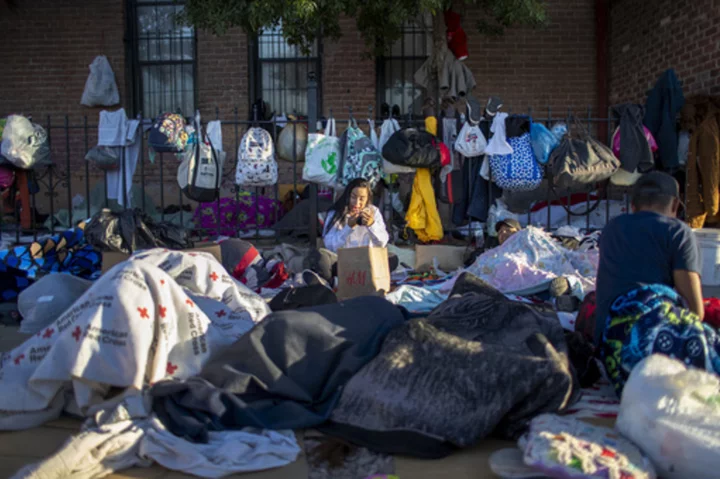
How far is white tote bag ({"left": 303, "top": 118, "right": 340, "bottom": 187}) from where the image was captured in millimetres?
7125

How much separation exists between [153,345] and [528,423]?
1.80 meters

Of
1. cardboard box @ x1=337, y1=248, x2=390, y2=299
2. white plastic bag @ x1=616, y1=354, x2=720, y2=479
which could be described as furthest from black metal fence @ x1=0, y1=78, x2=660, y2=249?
white plastic bag @ x1=616, y1=354, x2=720, y2=479

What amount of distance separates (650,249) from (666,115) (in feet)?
16.2

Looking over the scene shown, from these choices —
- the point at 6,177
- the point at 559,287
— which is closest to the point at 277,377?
the point at 559,287

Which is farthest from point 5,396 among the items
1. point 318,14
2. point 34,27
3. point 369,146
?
point 34,27

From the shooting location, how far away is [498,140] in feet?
23.7

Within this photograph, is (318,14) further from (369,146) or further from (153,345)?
(153,345)

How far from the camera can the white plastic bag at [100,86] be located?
1066 centimetres

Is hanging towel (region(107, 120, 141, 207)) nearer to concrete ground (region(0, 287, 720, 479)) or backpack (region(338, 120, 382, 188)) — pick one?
backpack (region(338, 120, 382, 188))

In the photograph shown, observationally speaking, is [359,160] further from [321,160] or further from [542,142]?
[542,142]

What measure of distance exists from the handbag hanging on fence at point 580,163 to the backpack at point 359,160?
1.91 metres

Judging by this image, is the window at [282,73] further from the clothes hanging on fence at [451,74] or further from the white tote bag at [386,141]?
the white tote bag at [386,141]

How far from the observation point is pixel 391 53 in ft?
35.7

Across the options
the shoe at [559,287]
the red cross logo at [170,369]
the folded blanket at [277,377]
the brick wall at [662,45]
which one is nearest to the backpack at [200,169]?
the shoe at [559,287]
